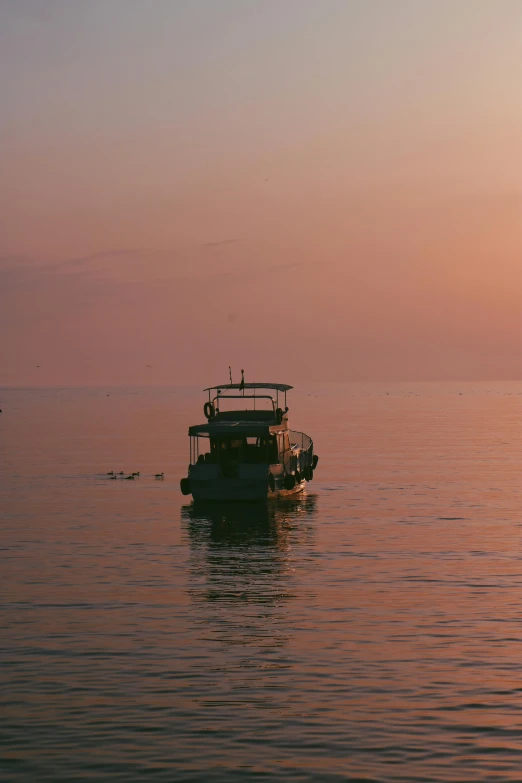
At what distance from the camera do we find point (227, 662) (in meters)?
24.0

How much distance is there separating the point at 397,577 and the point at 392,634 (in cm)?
856

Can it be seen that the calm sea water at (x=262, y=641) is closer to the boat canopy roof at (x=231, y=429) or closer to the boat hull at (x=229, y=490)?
the boat hull at (x=229, y=490)

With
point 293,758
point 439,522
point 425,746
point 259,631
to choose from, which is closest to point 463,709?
point 425,746

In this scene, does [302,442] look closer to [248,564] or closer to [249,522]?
[249,522]

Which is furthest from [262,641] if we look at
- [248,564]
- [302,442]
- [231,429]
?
[302,442]

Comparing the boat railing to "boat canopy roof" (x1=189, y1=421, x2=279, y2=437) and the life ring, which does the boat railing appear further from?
"boat canopy roof" (x1=189, y1=421, x2=279, y2=437)

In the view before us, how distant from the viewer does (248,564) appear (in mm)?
39781

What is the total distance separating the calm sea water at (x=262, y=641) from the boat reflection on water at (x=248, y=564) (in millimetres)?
141

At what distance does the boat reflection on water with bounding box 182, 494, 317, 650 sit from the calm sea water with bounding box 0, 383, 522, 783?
0.46 ft

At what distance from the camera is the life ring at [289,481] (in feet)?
198

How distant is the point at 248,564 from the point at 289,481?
21.0 m

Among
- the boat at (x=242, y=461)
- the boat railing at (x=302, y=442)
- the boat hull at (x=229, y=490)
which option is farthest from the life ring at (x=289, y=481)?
the boat railing at (x=302, y=442)

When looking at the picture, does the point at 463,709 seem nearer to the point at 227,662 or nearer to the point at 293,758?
the point at 293,758

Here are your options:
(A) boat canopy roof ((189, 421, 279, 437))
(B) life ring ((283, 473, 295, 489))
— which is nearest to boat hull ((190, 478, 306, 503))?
(A) boat canopy roof ((189, 421, 279, 437))
